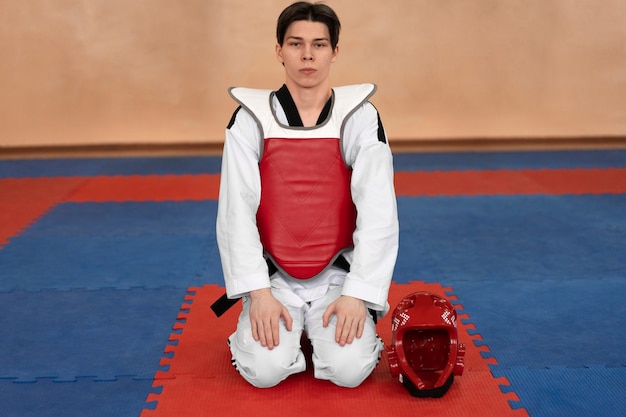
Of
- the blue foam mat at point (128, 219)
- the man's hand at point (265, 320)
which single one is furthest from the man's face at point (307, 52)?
the blue foam mat at point (128, 219)

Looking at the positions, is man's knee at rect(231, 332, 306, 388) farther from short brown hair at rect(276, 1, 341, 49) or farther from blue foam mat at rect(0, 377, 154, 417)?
short brown hair at rect(276, 1, 341, 49)

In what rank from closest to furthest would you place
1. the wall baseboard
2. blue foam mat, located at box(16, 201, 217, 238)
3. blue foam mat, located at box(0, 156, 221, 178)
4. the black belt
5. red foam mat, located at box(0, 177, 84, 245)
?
the black belt → blue foam mat, located at box(16, 201, 217, 238) → red foam mat, located at box(0, 177, 84, 245) → blue foam mat, located at box(0, 156, 221, 178) → the wall baseboard

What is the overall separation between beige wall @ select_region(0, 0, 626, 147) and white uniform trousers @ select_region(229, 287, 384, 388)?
18.3 ft

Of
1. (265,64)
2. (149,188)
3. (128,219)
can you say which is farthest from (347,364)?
(265,64)

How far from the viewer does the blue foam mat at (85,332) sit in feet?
10.6

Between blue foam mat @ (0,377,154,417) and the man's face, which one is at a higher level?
the man's face

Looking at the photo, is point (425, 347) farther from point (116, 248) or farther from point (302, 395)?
point (116, 248)

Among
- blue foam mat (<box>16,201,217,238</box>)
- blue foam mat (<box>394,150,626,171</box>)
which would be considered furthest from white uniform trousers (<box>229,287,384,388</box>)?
blue foam mat (<box>394,150,626,171</box>)

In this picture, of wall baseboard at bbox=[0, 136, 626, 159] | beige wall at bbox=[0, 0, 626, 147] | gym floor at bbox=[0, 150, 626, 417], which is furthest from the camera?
wall baseboard at bbox=[0, 136, 626, 159]

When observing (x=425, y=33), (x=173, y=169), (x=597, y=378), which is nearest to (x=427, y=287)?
(x=597, y=378)

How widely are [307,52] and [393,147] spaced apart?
18.8 feet

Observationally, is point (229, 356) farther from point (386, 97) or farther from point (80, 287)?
point (386, 97)

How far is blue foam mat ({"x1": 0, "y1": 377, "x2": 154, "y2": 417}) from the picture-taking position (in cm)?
285

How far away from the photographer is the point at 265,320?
9.78 feet
